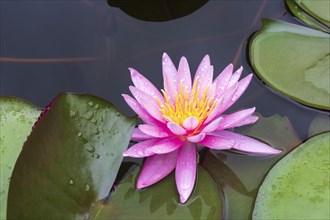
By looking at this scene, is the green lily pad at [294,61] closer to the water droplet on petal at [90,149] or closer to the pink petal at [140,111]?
the pink petal at [140,111]

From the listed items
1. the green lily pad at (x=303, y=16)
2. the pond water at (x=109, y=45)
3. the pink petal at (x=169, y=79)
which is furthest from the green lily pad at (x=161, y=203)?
the green lily pad at (x=303, y=16)

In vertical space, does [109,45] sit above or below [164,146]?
above

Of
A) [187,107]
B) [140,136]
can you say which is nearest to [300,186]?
[187,107]

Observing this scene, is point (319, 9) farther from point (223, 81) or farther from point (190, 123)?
point (190, 123)

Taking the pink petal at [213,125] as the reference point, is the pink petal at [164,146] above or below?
below

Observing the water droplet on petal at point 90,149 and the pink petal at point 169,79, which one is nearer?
the water droplet on petal at point 90,149

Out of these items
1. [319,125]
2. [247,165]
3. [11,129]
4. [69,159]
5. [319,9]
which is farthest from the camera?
[319,9]

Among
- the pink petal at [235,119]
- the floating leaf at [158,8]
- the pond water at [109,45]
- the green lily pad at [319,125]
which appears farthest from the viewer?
the floating leaf at [158,8]
